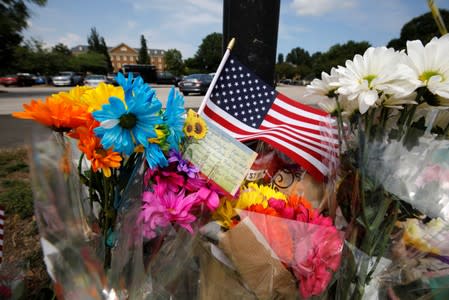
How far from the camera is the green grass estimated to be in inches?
115

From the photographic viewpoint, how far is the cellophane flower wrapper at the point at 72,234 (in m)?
0.78

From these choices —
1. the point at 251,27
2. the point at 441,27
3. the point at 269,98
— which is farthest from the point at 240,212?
the point at 251,27

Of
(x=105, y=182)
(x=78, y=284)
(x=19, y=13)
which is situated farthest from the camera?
(x=19, y=13)

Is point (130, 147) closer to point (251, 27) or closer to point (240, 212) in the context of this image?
point (240, 212)

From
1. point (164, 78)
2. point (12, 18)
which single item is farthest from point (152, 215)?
point (164, 78)

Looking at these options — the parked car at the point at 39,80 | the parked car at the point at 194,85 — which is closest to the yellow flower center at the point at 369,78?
the parked car at the point at 194,85

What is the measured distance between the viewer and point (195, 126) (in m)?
1.14

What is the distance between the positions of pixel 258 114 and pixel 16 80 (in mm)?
33206

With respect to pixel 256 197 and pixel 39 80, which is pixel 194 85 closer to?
pixel 256 197

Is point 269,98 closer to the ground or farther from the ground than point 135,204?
farther from the ground

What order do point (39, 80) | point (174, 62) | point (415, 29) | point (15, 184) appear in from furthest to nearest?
point (174, 62), point (415, 29), point (39, 80), point (15, 184)

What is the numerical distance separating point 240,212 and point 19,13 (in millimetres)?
20381

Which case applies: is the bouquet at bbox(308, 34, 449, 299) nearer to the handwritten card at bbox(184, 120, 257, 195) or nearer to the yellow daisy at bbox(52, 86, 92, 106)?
the handwritten card at bbox(184, 120, 257, 195)

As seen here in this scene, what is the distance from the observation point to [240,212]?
2.93ft
